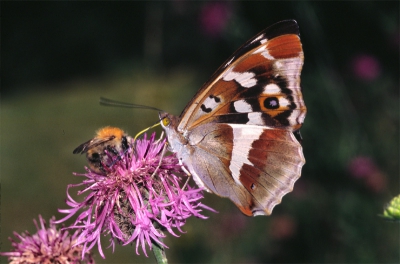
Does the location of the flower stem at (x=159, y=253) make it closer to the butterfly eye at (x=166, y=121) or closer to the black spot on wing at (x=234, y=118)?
the butterfly eye at (x=166, y=121)

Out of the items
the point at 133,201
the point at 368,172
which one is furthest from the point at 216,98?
the point at 368,172

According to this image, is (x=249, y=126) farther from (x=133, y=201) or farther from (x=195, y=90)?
(x=195, y=90)

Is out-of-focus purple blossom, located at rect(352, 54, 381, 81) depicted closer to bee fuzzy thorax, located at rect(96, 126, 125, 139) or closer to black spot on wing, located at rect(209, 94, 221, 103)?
black spot on wing, located at rect(209, 94, 221, 103)

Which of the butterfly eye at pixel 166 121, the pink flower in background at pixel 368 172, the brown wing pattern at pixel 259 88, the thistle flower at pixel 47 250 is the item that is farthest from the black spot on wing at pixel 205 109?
the pink flower in background at pixel 368 172

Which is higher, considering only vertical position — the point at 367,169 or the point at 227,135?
the point at 227,135

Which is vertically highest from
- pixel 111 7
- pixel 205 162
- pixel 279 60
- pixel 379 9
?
pixel 111 7

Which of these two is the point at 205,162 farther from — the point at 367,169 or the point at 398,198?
the point at 367,169

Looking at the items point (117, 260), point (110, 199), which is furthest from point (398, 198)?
point (117, 260)
